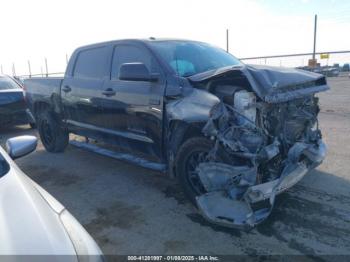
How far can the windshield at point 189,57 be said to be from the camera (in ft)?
13.6

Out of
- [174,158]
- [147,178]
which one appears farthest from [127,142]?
[174,158]

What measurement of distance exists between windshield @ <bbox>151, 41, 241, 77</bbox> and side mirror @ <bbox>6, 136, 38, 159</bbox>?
1.83 m

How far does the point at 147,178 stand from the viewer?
4863mm

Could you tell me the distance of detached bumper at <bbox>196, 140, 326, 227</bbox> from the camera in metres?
3.02

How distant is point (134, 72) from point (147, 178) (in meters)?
1.64

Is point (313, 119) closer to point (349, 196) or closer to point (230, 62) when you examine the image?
point (349, 196)

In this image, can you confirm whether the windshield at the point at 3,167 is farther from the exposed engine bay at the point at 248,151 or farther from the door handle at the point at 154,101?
the door handle at the point at 154,101

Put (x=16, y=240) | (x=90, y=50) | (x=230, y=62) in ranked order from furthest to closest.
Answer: (x=90, y=50)
(x=230, y=62)
(x=16, y=240)

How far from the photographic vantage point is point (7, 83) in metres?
9.13

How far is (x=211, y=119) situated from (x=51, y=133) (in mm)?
4158

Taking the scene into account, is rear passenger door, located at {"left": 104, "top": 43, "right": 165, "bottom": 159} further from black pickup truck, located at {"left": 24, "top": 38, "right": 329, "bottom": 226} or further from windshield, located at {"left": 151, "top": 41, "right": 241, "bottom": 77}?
windshield, located at {"left": 151, "top": 41, "right": 241, "bottom": 77}

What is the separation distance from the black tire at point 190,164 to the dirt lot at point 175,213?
0.79ft

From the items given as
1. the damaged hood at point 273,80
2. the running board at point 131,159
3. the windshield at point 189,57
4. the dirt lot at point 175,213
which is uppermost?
the windshield at point 189,57

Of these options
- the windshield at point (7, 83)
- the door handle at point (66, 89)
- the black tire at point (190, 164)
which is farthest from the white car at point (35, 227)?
the windshield at point (7, 83)
